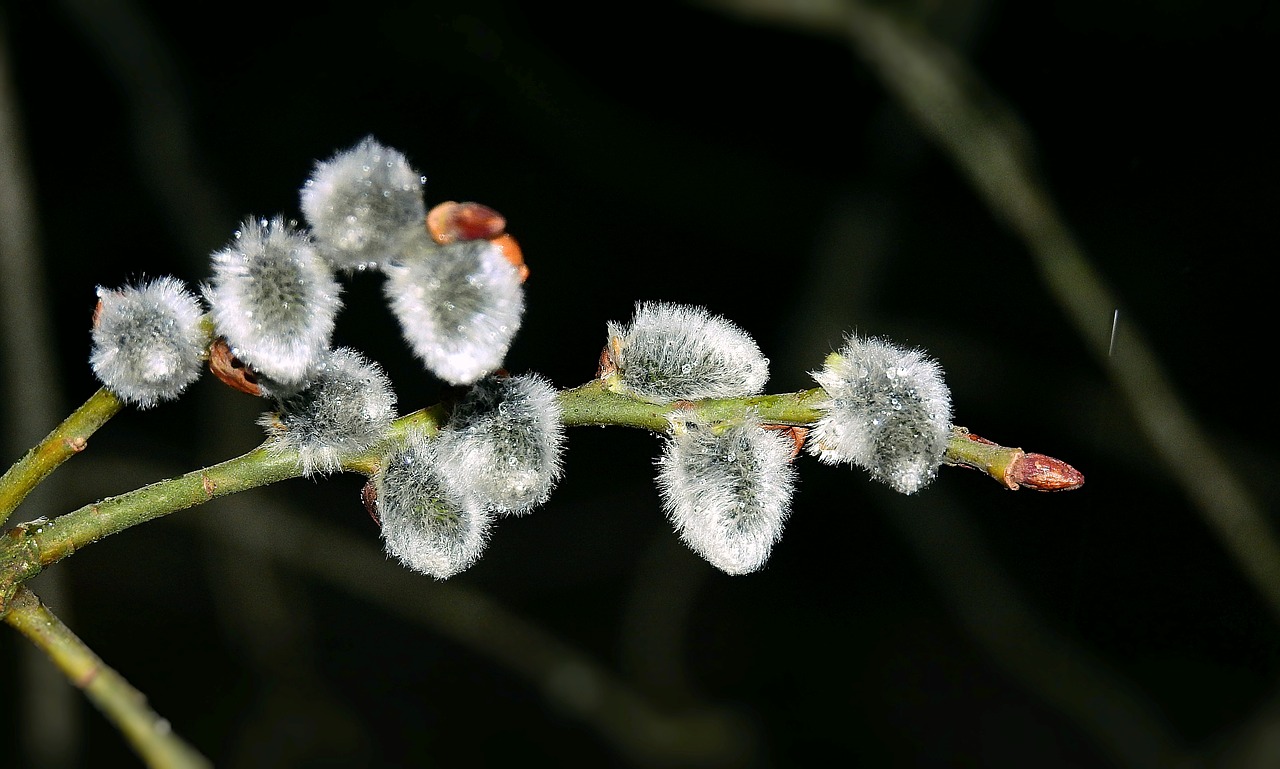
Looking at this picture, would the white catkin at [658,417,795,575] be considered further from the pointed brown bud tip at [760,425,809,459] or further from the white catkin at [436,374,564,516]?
the white catkin at [436,374,564,516]

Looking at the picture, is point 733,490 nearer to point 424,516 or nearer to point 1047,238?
point 424,516

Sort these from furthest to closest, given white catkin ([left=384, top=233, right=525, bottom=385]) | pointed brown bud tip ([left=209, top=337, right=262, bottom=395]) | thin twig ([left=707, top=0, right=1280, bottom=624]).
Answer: thin twig ([left=707, top=0, right=1280, bottom=624]), pointed brown bud tip ([left=209, top=337, right=262, bottom=395]), white catkin ([left=384, top=233, right=525, bottom=385])

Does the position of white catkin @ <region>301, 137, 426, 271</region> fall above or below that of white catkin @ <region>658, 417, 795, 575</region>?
below

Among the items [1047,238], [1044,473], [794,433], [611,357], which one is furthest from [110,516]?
[1047,238]

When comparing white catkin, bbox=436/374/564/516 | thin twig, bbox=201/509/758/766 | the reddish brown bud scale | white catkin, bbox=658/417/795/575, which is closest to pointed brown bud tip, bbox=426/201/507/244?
the reddish brown bud scale

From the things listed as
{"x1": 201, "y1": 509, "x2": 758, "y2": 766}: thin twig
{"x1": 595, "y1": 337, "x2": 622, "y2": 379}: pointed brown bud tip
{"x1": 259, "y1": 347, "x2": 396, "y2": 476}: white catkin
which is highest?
{"x1": 201, "y1": 509, "x2": 758, "y2": 766}: thin twig

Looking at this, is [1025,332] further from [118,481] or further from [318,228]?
[118,481]

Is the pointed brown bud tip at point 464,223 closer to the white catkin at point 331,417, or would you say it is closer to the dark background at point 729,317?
the white catkin at point 331,417

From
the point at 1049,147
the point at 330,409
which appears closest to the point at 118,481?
the point at 330,409
